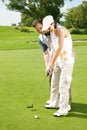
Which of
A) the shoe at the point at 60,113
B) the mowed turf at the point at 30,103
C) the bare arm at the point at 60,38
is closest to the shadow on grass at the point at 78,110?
the mowed turf at the point at 30,103

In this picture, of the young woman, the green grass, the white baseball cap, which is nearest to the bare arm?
the young woman

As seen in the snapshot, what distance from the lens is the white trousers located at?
24.1ft

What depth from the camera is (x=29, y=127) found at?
22.4 ft

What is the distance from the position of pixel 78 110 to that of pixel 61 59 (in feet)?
4.27

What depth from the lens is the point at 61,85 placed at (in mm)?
7465

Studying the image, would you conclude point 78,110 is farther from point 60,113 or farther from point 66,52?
point 66,52

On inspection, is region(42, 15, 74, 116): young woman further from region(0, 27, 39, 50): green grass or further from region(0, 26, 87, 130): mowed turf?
region(0, 27, 39, 50): green grass

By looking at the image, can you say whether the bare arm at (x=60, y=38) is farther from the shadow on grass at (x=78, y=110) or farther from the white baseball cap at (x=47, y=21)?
the shadow on grass at (x=78, y=110)

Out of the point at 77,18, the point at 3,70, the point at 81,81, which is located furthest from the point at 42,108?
the point at 77,18

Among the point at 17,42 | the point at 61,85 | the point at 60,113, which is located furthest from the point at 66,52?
the point at 17,42

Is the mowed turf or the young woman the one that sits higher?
the young woman

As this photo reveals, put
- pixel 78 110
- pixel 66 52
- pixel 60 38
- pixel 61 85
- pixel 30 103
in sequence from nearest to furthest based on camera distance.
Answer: pixel 60 38 → pixel 66 52 → pixel 61 85 → pixel 78 110 → pixel 30 103

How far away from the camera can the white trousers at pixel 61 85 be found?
289 inches

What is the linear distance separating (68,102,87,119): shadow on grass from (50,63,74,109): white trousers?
0.27 m
